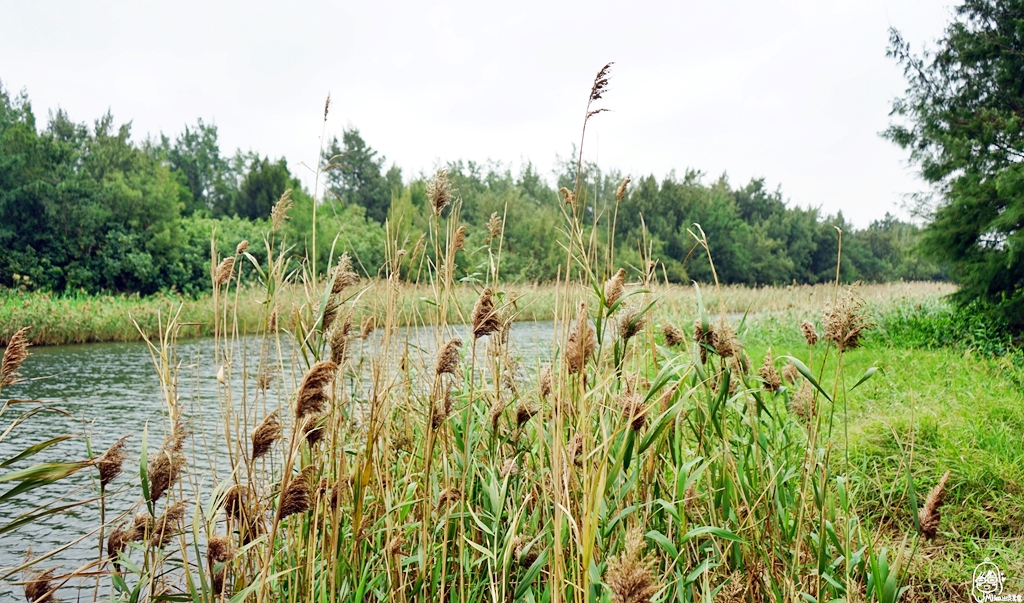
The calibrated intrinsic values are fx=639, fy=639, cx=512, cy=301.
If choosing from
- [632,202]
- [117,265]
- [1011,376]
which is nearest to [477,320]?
[1011,376]

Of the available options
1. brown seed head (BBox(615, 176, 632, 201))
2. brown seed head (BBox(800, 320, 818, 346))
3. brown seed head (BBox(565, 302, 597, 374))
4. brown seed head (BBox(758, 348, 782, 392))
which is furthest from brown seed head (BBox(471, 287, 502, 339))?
brown seed head (BBox(758, 348, 782, 392))

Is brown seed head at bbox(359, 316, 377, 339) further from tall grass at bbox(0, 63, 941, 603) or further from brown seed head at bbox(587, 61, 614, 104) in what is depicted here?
brown seed head at bbox(587, 61, 614, 104)

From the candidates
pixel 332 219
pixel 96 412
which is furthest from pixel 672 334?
pixel 332 219

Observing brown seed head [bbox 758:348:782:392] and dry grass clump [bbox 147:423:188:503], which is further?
brown seed head [bbox 758:348:782:392]

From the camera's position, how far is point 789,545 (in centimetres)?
164

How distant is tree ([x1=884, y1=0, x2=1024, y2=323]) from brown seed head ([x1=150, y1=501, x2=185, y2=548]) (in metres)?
6.42

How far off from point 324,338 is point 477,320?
0.52 metres

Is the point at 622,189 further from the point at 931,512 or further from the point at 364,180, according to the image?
the point at 364,180

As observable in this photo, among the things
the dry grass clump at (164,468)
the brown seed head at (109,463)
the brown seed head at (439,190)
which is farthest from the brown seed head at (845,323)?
the brown seed head at (109,463)

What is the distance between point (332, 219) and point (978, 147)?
14.8m

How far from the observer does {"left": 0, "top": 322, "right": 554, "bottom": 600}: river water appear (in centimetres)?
234

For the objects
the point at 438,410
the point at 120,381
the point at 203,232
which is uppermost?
the point at 203,232

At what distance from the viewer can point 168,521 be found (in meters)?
1.56

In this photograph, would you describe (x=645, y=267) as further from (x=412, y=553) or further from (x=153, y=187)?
(x=153, y=187)
